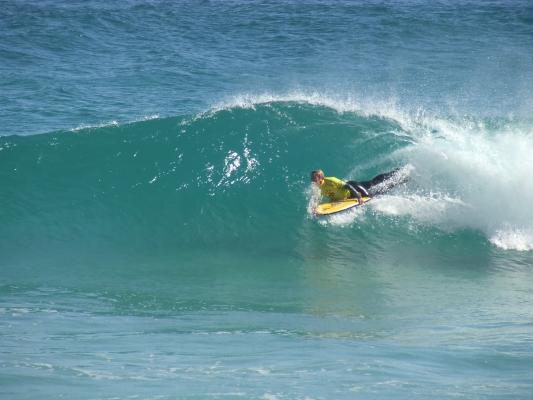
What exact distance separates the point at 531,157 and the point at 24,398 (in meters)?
11.9

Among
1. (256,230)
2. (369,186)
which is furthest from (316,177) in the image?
(256,230)

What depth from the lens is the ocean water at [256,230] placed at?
8336mm

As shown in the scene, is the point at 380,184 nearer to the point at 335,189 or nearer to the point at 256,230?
the point at 335,189

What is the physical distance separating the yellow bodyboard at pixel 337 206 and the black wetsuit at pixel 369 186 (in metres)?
0.13

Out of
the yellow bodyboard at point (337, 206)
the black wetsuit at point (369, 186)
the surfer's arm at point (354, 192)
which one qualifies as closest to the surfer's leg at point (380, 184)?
the black wetsuit at point (369, 186)

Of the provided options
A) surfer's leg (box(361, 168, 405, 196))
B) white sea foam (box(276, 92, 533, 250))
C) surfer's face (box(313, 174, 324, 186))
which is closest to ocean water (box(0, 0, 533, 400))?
white sea foam (box(276, 92, 533, 250))

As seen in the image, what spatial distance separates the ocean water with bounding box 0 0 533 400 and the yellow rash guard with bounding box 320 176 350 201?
546 mm

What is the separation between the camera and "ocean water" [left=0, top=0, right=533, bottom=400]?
27.3 ft

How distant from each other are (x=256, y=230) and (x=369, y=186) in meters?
2.27

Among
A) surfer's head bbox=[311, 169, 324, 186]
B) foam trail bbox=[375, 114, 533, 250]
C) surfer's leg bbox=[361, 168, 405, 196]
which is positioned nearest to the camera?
surfer's head bbox=[311, 169, 324, 186]

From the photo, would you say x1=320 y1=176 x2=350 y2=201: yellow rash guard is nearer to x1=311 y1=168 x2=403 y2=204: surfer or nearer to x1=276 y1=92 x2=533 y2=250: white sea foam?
x1=311 y1=168 x2=403 y2=204: surfer

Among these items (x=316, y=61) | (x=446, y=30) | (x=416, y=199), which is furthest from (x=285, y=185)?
(x=446, y=30)

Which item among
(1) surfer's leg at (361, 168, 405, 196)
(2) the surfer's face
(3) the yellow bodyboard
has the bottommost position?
(3) the yellow bodyboard

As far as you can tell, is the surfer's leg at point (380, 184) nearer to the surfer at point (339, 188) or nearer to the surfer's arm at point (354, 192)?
the surfer at point (339, 188)
